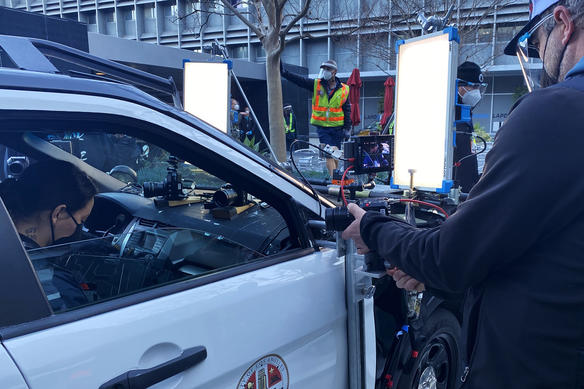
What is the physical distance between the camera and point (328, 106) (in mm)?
8328

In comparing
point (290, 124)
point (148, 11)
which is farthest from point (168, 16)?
point (290, 124)

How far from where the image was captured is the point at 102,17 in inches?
1208

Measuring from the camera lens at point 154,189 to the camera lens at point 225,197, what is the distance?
41 cm

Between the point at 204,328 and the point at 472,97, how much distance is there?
13.6 feet

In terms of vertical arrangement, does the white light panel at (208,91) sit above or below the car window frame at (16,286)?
above

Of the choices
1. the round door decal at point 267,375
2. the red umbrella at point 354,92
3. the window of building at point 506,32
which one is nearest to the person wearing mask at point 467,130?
the round door decal at point 267,375

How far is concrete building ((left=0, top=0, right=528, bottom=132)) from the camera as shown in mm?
16891

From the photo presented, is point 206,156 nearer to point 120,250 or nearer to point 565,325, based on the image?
point 120,250

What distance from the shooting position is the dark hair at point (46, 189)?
172 centimetres

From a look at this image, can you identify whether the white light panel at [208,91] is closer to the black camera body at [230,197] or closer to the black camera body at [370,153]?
the black camera body at [370,153]

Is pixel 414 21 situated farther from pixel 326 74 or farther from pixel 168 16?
pixel 168 16

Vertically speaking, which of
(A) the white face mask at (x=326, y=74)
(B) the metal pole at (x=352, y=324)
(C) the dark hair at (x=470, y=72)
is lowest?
(B) the metal pole at (x=352, y=324)

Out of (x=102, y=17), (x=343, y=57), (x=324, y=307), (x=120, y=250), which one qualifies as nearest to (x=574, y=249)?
(x=324, y=307)

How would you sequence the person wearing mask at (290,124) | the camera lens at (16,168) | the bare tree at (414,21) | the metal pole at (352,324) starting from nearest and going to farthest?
the metal pole at (352,324)
the camera lens at (16,168)
the bare tree at (414,21)
the person wearing mask at (290,124)
